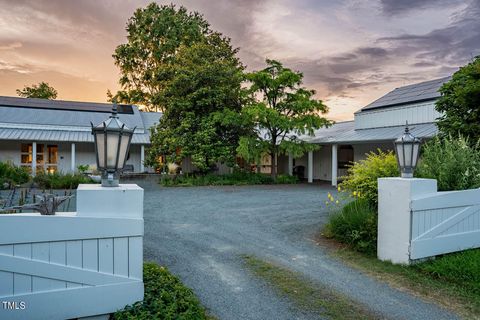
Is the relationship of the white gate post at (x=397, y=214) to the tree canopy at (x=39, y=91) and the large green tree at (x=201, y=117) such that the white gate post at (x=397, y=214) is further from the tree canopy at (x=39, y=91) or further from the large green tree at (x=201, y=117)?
the tree canopy at (x=39, y=91)

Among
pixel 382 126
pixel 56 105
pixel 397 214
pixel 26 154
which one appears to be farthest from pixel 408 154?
pixel 56 105

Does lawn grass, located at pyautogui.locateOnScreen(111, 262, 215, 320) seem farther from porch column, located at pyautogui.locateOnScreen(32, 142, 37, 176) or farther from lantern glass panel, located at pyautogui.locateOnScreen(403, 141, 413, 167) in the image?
porch column, located at pyautogui.locateOnScreen(32, 142, 37, 176)

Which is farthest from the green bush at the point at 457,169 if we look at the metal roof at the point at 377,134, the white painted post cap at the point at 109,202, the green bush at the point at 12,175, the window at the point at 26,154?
the window at the point at 26,154

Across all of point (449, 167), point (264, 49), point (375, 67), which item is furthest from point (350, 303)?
point (264, 49)

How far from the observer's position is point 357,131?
56.6 feet

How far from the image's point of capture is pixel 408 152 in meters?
5.06

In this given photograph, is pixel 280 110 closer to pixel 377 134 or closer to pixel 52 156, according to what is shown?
pixel 377 134

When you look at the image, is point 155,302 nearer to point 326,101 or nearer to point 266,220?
point 266,220

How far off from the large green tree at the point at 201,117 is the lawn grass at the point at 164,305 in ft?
41.6

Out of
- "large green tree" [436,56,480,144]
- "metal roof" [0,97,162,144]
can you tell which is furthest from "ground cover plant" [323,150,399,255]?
"metal roof" [0,97,162,144]

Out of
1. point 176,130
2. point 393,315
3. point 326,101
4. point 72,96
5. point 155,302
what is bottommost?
point 393,315

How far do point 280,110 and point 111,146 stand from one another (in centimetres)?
1417

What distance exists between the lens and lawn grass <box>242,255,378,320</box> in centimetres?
325

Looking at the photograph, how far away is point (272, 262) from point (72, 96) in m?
29.7
